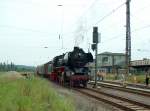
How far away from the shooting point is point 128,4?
54.6m

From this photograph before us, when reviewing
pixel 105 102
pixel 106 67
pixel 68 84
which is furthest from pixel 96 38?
pixel 106 67

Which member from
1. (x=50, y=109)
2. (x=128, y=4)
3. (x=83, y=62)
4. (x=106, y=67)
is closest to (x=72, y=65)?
(x=83, y=62)

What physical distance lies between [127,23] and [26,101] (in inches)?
1672

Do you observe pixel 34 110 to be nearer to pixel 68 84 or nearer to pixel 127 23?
pixel 68 84

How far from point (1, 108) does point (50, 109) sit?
2.78 m

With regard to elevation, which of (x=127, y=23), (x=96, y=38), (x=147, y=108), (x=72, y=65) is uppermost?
(x=127, y=23)

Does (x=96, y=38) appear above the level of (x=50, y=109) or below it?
above

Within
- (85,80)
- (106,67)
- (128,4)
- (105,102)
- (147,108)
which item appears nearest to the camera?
(147,108)

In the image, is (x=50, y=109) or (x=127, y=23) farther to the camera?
(x=127, y=23)

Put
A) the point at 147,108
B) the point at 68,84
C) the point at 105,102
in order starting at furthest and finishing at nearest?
1. the point at 68,84
2. the point at 105,102
3. the point at 147,108

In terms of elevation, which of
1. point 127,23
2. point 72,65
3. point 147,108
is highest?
point 127,23

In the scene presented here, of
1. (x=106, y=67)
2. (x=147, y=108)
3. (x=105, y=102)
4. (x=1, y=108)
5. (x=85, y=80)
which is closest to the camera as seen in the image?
(x=1, y=108)

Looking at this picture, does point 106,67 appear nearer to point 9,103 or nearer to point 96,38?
point 96,38

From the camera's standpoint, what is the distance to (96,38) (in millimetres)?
38969
